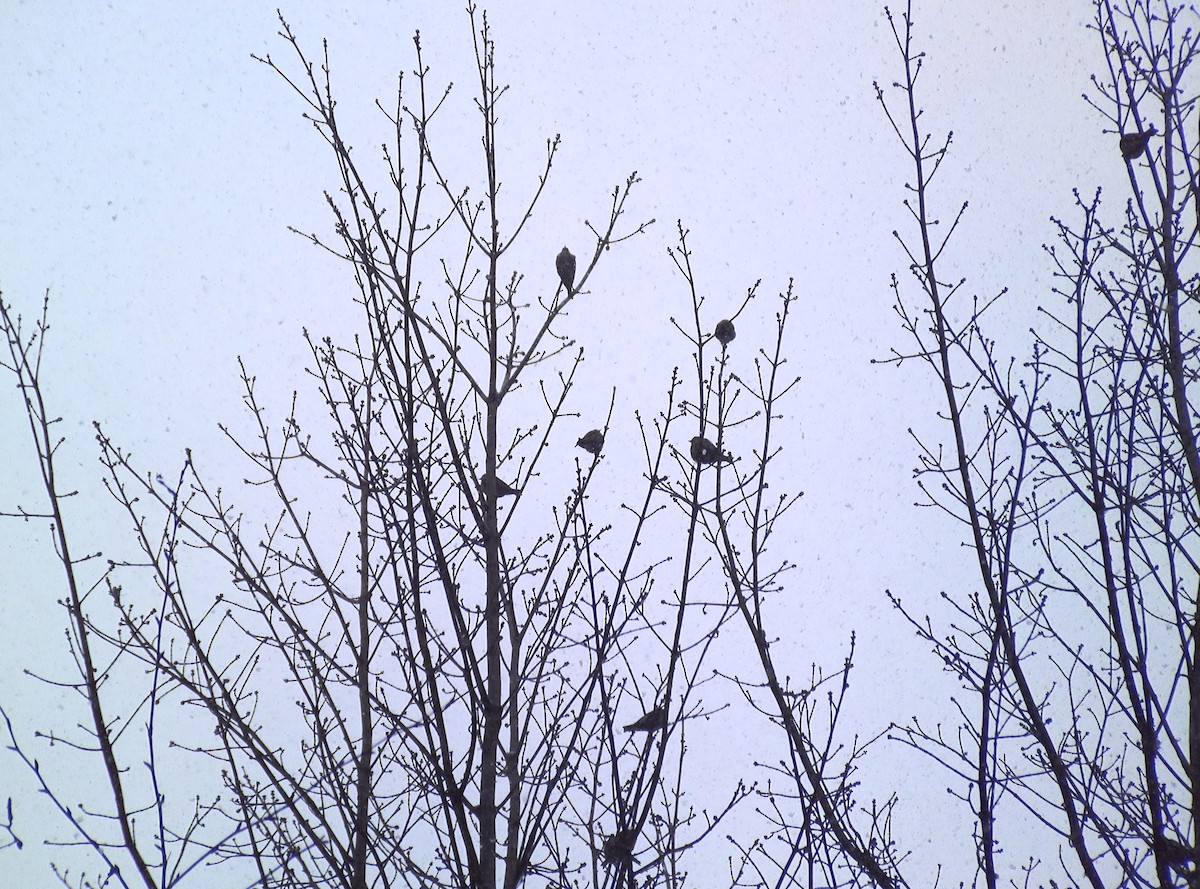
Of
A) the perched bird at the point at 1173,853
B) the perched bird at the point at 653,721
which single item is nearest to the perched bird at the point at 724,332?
the perched bird at the point at 653,721

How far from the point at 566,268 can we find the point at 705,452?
0.99 metres

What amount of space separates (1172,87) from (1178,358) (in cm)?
123

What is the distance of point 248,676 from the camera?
3531 millimetres

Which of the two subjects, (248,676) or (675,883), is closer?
(675,883)

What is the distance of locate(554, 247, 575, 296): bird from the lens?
3279 millimetres

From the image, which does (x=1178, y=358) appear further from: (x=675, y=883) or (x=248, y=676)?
(x=248, y=676)

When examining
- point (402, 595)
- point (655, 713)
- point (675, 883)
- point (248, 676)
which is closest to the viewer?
point (402, 595)

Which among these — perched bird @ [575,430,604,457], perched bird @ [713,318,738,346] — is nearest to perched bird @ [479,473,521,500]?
perched bird @ [575,430,604,457]

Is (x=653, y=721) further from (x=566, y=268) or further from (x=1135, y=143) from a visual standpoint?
(x=1135, y=143)

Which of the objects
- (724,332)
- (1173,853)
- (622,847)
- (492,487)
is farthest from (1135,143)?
(622,847)

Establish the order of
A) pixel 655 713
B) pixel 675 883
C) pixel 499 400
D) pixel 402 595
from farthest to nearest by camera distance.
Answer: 1. pixel 675 883
2. pixel 499 400
3. pixel 655 713
4. pixel 402 595

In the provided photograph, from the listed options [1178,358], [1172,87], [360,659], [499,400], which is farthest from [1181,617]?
[360,659]

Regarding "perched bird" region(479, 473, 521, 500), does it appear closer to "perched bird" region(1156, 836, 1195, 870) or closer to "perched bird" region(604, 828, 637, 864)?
"perched bird" region(604, 828, 637, 864)

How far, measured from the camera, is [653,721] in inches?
109
